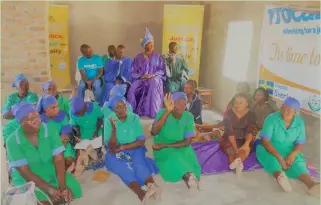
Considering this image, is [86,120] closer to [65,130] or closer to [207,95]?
[65,130]

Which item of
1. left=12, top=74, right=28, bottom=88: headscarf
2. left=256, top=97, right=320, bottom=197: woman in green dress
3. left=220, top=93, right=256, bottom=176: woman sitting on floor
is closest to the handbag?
left=12, top=74, right=28, bottom=88: headscarf

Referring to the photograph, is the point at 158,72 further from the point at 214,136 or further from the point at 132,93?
the point at 214,136

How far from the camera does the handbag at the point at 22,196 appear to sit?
7.25 feet

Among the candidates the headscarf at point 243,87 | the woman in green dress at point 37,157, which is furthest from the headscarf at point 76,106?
the headscarf at point 243,87

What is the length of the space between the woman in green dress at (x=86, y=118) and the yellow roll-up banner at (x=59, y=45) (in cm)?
283

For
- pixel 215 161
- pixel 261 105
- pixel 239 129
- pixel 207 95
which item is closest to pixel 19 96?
pixel 215 161

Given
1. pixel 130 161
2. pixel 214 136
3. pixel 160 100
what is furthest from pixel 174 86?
pixel 130 161

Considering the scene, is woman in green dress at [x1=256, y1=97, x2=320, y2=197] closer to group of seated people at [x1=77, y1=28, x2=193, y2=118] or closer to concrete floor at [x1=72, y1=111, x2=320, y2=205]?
concrete floor at [x1=72, y1=111, x2=320, y2=205]

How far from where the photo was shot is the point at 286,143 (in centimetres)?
313

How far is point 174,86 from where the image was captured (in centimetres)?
500

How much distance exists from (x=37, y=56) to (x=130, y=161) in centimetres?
Answer: 160

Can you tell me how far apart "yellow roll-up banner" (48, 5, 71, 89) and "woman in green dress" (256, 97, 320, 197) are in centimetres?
419

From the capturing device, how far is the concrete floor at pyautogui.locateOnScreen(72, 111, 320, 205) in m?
2.68

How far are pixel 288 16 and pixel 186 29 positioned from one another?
2.53 m
